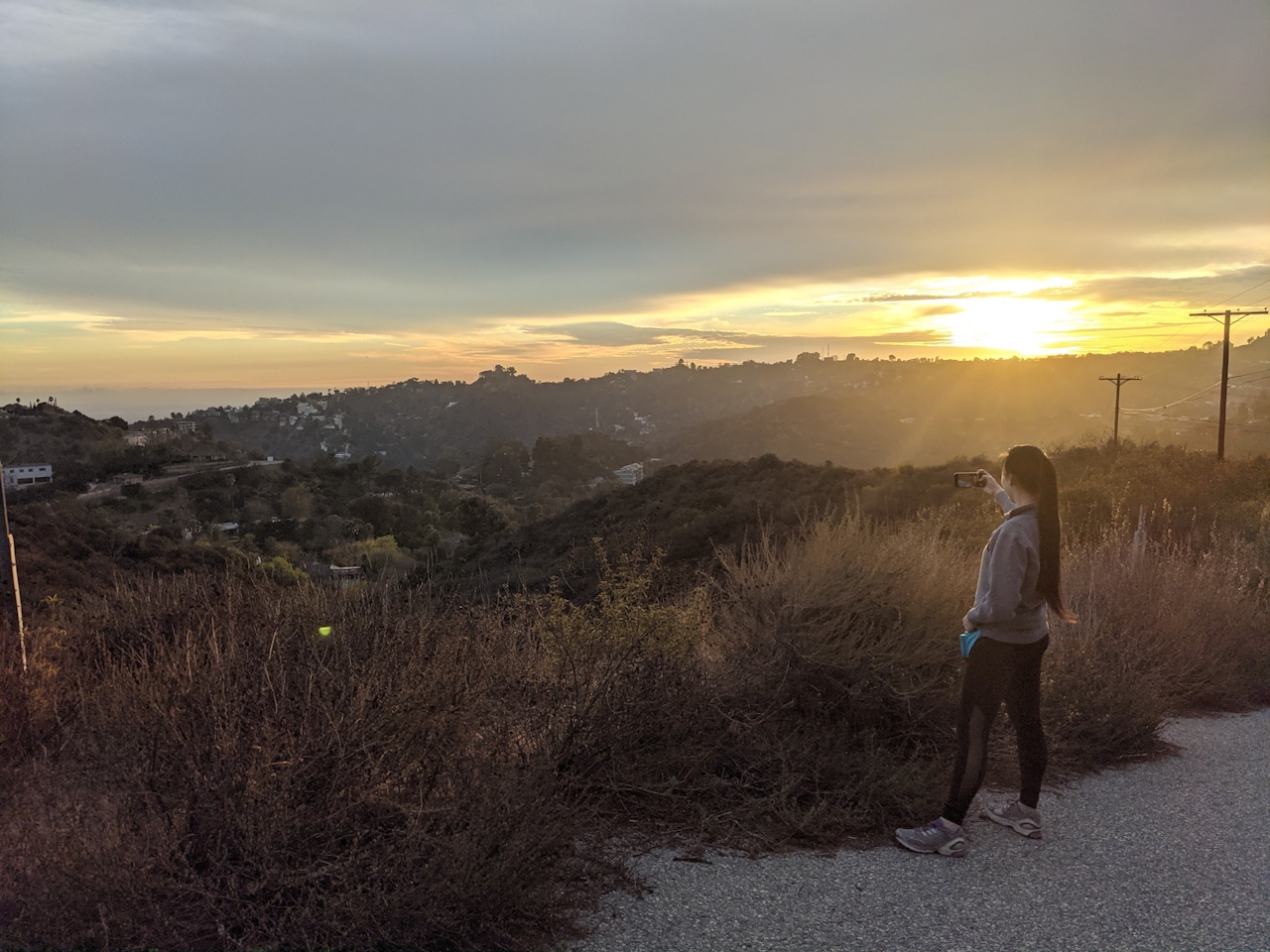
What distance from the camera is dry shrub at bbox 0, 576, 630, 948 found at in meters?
2.58

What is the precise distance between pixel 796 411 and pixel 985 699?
2672 inches

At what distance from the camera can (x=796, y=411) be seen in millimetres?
69938

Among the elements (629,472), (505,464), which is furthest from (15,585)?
(505,464)

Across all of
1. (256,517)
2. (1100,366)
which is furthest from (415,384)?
(1100,366)

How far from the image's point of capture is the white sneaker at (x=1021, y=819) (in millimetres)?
3775

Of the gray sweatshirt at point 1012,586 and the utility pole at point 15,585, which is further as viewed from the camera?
Result: the utility pole at point 15,585

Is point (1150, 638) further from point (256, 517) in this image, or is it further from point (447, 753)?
point (256, 517)

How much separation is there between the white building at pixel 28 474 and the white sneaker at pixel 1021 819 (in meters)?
49.1

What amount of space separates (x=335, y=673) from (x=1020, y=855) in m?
3.07

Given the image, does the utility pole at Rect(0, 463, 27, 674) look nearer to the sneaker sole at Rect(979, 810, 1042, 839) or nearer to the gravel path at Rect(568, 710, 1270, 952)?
the gravel path at Rect(568, 710, 1270, 952)

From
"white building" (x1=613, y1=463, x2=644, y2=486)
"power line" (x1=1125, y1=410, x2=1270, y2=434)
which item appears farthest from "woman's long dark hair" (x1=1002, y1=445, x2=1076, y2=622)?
"white building" (x1=613, y1=463, x2=644, y2=486)

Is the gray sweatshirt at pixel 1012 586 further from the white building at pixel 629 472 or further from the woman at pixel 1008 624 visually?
the white building at pixel 629 472

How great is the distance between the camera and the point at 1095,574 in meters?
6.75

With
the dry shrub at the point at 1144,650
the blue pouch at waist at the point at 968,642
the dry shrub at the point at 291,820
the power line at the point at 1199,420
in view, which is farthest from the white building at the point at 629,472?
the dry shrub at the point at 291,820
